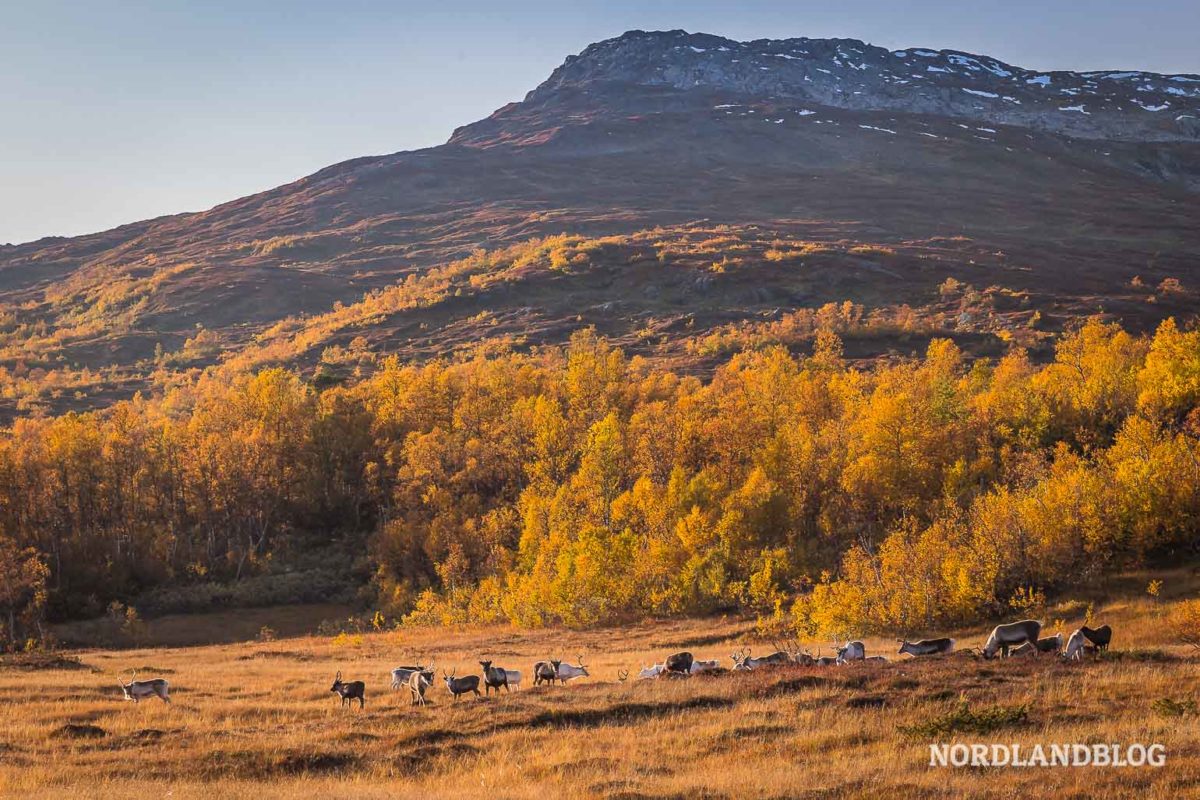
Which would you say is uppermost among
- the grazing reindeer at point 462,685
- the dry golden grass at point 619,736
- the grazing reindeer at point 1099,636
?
the dry golden grass at point 619,736

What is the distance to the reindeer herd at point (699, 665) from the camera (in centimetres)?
2670

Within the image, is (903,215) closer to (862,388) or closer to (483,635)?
(862,388)

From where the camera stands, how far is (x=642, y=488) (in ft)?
217

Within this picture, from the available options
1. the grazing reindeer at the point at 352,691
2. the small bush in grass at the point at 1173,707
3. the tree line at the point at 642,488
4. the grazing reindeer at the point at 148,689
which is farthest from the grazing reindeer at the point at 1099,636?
the grazing reindeer at the point at 148,689

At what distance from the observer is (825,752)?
1791 centimetres

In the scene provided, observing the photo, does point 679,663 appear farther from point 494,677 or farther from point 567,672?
point 494,677

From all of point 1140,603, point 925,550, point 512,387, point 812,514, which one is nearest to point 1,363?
point 512,387

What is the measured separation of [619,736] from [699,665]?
34.0 ft

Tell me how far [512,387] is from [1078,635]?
70358 mm

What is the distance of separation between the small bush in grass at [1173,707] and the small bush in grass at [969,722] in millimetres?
2440

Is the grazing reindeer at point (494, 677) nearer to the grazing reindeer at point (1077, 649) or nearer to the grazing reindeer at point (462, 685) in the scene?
the grazing reindeer at point (462, 685)

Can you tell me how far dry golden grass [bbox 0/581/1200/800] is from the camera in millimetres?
15578

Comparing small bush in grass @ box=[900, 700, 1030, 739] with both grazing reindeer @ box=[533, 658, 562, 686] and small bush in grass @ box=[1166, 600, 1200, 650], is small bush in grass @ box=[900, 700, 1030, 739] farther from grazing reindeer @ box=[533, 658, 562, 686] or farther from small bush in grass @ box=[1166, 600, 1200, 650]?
small bush in grass @ box=[1166, 600, 1200, 650]

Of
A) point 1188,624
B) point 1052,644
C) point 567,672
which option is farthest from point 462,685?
point 1188,624
